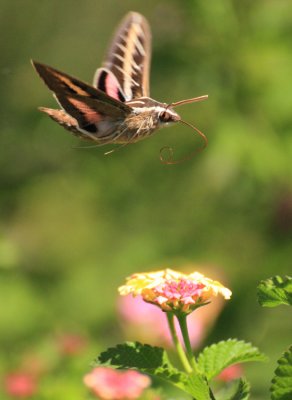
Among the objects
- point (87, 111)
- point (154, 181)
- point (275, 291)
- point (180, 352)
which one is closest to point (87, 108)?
point (87, 111)

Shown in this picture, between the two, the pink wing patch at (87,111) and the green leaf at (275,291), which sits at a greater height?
the pink wing patch at (87,111)

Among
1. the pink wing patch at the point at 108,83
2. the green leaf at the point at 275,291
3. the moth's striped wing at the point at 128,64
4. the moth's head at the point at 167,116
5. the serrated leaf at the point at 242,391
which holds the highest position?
the moth's striped wing at the point at 128,64

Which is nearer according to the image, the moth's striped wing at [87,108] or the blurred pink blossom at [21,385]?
the moth's striped wing at [87,108]

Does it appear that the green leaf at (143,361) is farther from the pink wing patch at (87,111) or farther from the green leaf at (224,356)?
the pink wing patch at (87,111)

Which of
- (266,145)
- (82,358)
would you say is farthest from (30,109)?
(82,358)

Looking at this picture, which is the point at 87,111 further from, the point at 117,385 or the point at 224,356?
the point at 224,356

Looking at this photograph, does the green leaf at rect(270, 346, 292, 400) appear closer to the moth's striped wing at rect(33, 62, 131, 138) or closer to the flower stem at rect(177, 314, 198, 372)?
the flower stem at rect(177, 314, 198, 372)

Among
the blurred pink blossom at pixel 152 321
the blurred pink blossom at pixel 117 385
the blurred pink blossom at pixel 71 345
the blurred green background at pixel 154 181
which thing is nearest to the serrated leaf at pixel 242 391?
the blurred pink blossom at pixel 117 385
